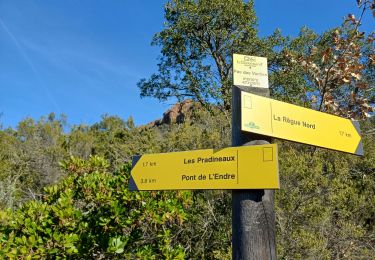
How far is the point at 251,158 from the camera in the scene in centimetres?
229

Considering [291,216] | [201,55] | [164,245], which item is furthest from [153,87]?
[164,245]

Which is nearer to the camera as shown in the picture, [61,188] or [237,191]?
[237,191]

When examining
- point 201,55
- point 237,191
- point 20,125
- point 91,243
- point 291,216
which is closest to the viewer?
point 237,191

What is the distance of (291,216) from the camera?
17.7 ft

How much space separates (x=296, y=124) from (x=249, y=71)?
48cm

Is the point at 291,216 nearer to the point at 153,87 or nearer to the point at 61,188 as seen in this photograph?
the point at 61,188

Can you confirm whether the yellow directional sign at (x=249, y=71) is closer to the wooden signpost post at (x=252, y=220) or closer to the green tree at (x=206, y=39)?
the wooden signpost post at (x=252, y=220)

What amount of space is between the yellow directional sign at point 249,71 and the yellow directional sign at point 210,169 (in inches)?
19.0

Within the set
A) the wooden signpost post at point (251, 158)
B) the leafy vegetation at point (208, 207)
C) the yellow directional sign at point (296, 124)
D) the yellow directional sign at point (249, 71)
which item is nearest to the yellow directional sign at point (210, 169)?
the wooden signpost post at point (251, 158)

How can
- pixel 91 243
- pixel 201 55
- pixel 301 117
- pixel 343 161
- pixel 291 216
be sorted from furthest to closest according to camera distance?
1. pixel 201 55
2. pixel 343 161
3. pixel 291 216
4. pixel 91 243
5. pixel 301 117

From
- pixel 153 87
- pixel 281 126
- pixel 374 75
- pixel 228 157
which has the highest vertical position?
pixel 374 75

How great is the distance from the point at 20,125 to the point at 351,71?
80.6 ft

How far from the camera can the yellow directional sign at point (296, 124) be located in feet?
7.63

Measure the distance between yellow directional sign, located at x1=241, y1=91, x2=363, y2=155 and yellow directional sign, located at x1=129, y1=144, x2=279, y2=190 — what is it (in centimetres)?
17
